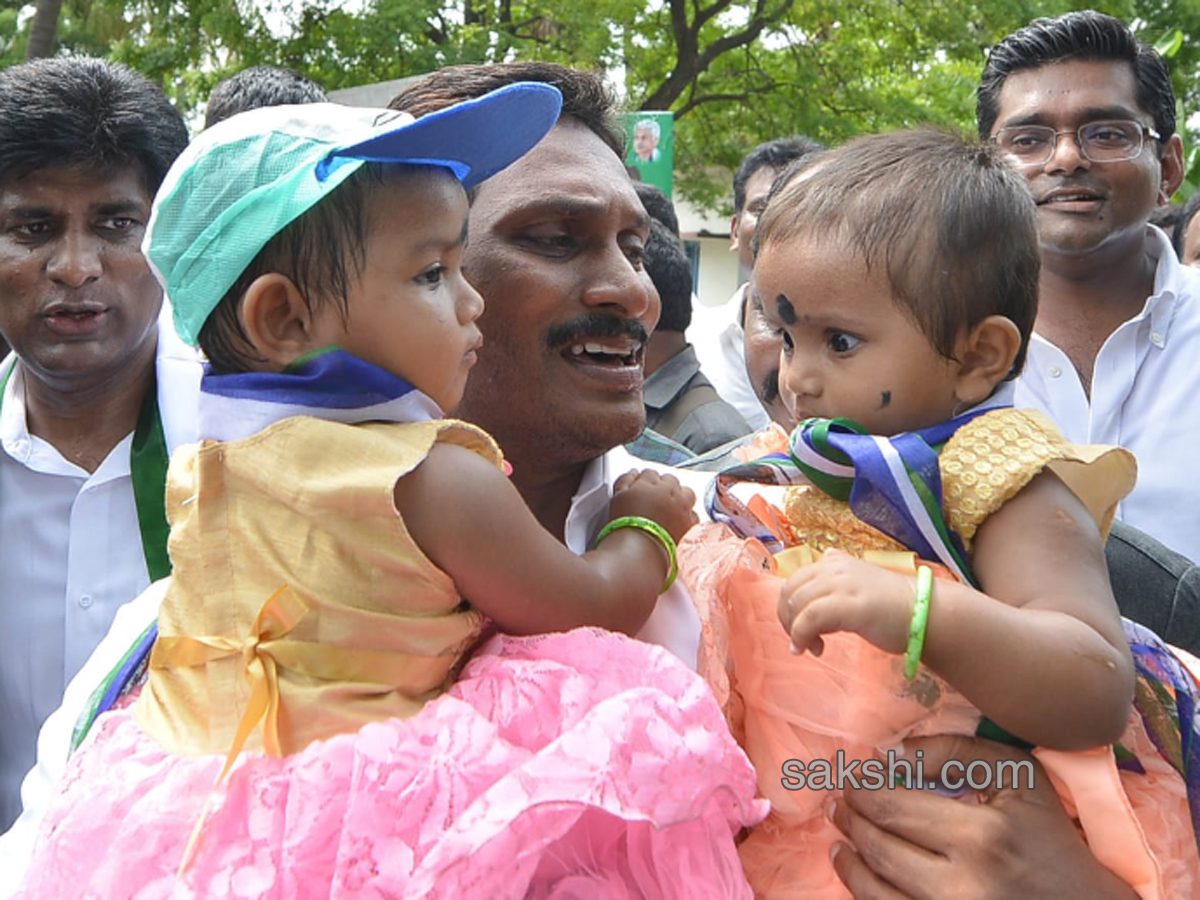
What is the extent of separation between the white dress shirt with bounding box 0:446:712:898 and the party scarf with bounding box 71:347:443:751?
0.53m

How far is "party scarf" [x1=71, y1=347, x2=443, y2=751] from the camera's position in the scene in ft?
6.08

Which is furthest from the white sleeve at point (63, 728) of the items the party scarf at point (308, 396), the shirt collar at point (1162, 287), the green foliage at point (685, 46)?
the green foliage at point (685, 46)

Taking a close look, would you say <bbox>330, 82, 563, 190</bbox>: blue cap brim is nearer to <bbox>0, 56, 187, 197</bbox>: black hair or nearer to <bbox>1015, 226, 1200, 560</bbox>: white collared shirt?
<bbox>0, 56, 187, 197</bbox>: black hair

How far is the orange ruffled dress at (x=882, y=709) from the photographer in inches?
74.8

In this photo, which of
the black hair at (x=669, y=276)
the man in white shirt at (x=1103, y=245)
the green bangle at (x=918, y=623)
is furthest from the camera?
the black hair at (x=669, y=276)

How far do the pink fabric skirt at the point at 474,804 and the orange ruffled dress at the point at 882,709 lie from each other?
0.72 feet

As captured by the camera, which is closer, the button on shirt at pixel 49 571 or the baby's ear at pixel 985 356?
the baby's ear at pixel 985 356

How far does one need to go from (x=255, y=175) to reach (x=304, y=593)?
24.0 inches

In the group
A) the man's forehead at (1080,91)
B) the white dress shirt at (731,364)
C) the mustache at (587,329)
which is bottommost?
the white dress shirt at (731,364)

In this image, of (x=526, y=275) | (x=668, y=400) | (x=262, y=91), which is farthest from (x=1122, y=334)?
(x=262, y=91)

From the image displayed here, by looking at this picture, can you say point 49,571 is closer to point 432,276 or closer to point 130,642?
point 130,642

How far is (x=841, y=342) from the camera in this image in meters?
2.06

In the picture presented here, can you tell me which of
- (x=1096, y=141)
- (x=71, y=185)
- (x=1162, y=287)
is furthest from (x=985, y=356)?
(x=1096, y=141)

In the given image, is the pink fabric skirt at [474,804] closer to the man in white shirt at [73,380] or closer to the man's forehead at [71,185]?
the man in white shirt at [73,380]
